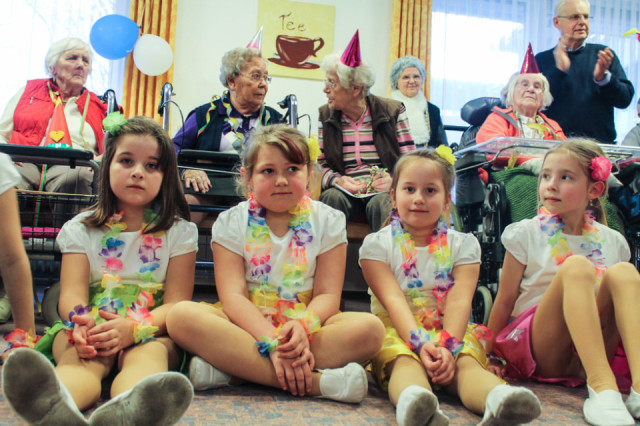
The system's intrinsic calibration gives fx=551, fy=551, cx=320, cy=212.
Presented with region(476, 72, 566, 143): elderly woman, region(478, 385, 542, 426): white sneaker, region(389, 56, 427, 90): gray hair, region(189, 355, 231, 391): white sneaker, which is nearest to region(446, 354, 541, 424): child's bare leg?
region(478, 385, 542, 426): white sneaker

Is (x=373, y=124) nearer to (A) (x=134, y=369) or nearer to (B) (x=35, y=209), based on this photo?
(B) (x=35, y=209)

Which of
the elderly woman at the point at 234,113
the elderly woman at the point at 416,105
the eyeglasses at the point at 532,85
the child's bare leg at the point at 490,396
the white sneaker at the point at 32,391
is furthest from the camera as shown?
the elderly woman at the point at 416,105

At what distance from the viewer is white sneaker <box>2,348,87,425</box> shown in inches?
36.8

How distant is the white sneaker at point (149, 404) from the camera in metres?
0.96

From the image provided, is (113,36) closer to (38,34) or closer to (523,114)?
(38,34)

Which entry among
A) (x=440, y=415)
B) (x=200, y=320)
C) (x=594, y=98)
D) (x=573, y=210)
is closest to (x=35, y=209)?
(x=200, y=320)

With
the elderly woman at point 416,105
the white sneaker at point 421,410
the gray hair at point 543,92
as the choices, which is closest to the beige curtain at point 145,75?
the elderly woman at point 416,105

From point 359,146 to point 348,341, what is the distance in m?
1.37

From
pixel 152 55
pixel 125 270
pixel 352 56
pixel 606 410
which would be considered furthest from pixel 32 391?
pixel 152 55

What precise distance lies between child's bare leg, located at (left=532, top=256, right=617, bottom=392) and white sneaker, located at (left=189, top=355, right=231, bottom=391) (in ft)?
2.84

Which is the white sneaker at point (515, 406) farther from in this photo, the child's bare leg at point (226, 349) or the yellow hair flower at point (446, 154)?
the yellow hair flower at point (446, 154)

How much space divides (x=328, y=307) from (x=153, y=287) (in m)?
0.49

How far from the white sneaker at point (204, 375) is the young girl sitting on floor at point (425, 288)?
419mm

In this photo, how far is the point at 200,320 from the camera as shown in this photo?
135cm
